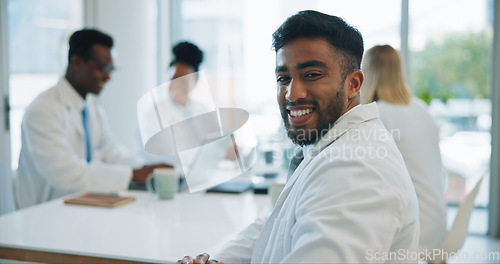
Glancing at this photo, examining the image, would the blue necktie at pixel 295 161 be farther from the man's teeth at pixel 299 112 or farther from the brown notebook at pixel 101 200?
the brown notebook at pixel 101 200

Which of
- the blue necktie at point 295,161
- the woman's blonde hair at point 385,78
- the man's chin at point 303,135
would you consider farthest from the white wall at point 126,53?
the man's chin at point 303,135

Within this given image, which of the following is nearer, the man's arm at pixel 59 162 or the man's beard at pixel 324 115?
the man's beard at pixel 324 115

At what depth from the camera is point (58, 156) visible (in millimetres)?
2285

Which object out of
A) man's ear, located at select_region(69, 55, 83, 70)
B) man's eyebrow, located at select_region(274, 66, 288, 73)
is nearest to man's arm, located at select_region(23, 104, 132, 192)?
man's ear, located at select_region(69, 55, 83, 70)

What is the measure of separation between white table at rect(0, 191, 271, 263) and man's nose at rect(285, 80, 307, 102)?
0.57 meters

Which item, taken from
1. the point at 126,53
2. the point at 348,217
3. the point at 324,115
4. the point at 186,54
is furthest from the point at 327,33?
the point at 126,53

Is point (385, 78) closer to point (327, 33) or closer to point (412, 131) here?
point (412, 131)

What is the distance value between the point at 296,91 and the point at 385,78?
127 cm

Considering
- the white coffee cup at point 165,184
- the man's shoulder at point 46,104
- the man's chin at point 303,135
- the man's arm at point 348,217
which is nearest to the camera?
the man's arm at point 348,217

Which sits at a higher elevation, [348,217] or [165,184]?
[348,217]

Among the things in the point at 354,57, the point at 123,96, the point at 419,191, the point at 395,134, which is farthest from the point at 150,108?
the point at 123,96

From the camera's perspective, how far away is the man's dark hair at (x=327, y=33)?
1041 millimetres

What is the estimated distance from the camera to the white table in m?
1.40

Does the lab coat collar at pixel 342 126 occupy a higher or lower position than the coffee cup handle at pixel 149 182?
higher
